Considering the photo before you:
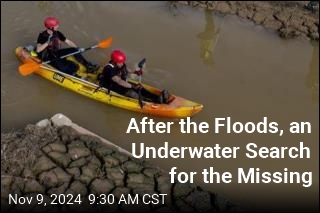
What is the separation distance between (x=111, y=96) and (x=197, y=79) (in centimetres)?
254

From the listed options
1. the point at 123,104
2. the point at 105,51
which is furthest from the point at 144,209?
the point at 105,51

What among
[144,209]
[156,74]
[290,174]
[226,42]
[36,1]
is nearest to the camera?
[144,209]

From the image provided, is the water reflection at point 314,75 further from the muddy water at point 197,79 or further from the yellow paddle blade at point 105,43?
the yellow paddle blade at point 105,43

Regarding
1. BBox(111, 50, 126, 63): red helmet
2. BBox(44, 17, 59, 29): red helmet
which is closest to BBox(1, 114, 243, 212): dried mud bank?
BBox(111, 50, 126, 63): red helmet

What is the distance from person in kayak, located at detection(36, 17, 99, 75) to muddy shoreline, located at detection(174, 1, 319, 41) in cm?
446

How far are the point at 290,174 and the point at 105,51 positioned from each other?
5.70m

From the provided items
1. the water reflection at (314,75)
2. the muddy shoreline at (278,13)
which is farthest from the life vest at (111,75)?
the muddy shoreline at (278,13)

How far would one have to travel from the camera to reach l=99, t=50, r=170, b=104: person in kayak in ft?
34.9

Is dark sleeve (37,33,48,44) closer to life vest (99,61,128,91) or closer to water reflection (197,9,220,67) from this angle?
life vest (99,61,128,91)

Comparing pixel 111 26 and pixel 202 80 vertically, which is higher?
pixel 111 26

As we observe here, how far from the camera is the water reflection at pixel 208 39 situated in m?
13.5

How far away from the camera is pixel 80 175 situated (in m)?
8.79

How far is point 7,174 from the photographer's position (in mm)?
8500

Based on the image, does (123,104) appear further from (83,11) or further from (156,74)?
(83,11)
